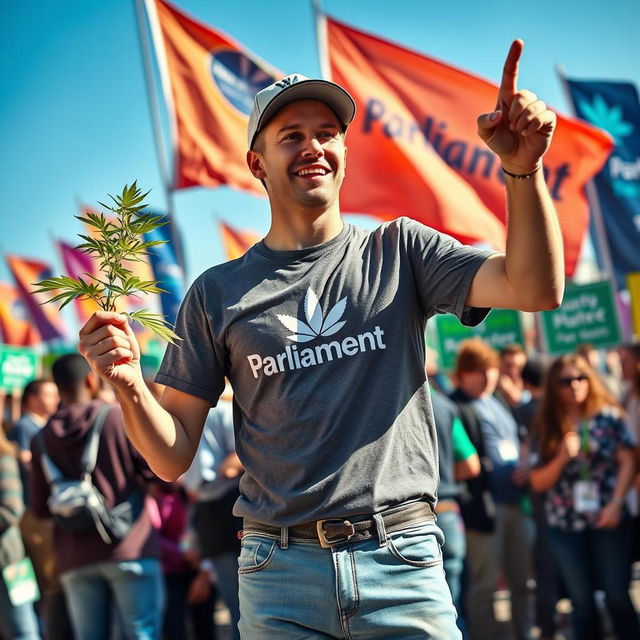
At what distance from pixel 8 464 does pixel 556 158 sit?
7107mm

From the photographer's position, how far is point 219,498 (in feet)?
20.8

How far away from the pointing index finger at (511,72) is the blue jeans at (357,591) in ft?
3.43

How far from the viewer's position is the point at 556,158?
10.9 meters

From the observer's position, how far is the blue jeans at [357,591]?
2447mm

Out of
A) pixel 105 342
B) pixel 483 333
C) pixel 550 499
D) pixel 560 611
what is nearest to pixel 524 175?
pixel 105 342

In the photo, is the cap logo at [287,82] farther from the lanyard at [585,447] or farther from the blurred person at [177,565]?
the blurred person at [177,565]

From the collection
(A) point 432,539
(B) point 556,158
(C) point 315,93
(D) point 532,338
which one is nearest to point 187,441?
(A) point 432,539

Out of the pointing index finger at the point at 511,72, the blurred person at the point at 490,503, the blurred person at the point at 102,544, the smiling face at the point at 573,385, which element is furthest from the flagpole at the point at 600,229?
the pointing index finger at the point at 511,72

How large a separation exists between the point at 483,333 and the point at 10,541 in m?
7.10

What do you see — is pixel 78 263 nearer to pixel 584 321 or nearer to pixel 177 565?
pixel 584 321

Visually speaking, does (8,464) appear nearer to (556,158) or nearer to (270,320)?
(270,320)

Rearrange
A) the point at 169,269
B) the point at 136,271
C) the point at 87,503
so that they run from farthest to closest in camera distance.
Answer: the point at 136,271, the point at 169,269, the point at 87,503

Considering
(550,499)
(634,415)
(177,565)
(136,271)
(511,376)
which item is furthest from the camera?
(136,271)

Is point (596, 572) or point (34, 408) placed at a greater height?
point (34, 408)
